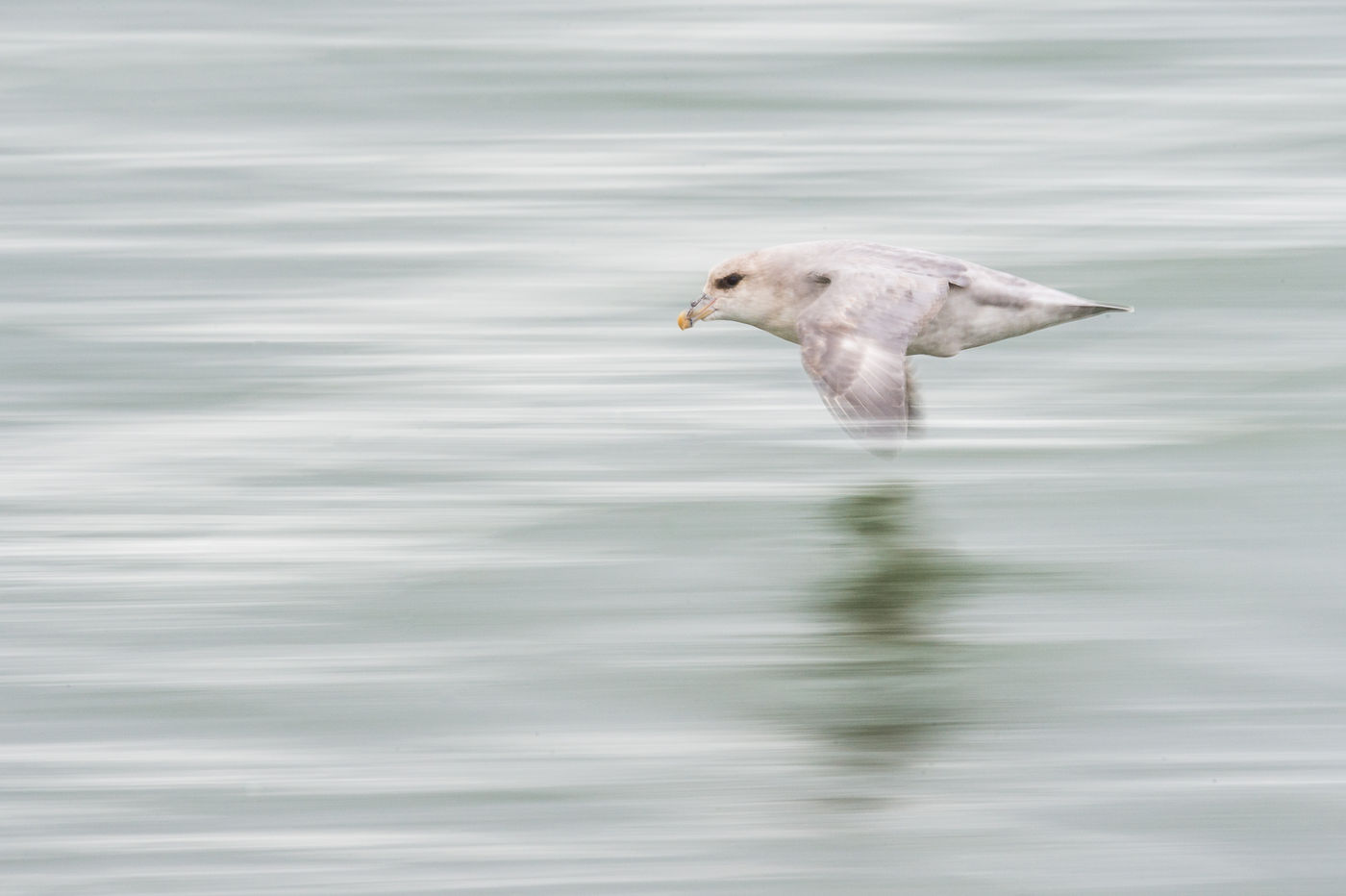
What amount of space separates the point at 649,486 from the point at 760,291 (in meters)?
0.80

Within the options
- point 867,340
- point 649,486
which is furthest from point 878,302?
point 649,486

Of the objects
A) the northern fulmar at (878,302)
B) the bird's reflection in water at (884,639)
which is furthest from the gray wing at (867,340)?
the bird's reflection in water at (884,639)

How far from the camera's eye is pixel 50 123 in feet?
40.5

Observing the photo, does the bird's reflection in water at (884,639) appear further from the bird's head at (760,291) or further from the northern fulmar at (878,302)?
A: the bird's head at (760,291)

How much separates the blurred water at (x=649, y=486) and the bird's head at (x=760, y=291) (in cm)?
50

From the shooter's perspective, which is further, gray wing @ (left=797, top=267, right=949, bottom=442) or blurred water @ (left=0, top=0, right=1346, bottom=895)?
gray wing @ (left=797, top=267, right=949, bottom=442)

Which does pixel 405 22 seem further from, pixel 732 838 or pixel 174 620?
pixel 732 838

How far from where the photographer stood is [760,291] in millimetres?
7668

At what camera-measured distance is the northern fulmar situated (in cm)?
705

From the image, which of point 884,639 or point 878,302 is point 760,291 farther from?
point 884,639

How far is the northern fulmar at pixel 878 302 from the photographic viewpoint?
7.05 m

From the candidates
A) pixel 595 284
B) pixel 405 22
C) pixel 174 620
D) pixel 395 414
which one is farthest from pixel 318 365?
pixel 405 22

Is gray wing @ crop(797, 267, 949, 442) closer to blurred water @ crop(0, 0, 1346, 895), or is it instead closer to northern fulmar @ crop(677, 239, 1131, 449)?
northern fulmar @ crop(677, 239, 1131, 449)

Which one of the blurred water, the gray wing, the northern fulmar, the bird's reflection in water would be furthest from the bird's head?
the bird's reflection in water
